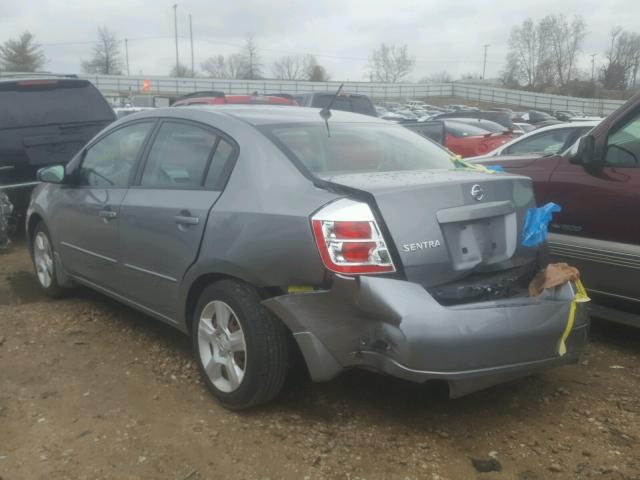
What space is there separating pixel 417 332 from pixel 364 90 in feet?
183

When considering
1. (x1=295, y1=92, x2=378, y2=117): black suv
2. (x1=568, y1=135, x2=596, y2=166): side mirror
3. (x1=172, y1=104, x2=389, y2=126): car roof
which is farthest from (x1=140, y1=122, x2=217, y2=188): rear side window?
(x1=295, y1=92, x2=378, y2=117): black suv

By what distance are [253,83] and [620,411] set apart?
49.5 meters

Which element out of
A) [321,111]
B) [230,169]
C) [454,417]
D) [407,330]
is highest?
[321,111]

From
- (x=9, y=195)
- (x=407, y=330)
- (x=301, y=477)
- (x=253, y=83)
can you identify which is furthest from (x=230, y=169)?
(x=253, y=83)

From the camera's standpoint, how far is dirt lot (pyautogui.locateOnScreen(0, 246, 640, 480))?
113 inches

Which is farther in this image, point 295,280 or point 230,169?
point 230,169

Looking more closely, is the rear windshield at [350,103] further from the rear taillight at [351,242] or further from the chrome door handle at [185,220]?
the rear taillight at [351,242]

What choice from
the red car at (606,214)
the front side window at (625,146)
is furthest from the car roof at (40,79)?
the front side window at (625,146)

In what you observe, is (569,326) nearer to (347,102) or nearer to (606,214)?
(606,214)

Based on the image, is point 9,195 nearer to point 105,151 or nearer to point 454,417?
point 105,151

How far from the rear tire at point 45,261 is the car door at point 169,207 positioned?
53.1 inches

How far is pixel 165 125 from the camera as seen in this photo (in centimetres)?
407

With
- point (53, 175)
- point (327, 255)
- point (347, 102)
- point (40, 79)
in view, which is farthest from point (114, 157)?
point (347, 102)

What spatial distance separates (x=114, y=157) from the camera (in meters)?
4.50
